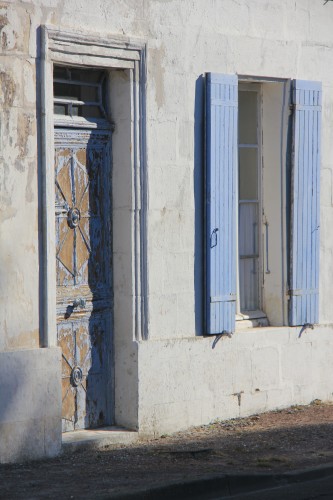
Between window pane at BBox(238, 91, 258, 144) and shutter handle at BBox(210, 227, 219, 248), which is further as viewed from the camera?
window pane at BBox(238, 91, 258, 144)

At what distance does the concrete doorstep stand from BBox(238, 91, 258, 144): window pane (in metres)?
3.42

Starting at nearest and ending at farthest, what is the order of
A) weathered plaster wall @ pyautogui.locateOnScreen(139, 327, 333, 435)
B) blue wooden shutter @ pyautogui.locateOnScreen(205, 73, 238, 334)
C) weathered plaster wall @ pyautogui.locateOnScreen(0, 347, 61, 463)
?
weathered plaster wall @ pyautogui.locateOnScreen(0, 347, 61, 463), weathered plaster wall @ pyautogui.locateOnScreen(139, 327, 333, 435), blue wooden shutter @ pyautogui.locateOnScreen(205, 73, 238, 334)

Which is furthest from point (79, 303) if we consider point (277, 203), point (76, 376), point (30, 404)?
point (277, 203)

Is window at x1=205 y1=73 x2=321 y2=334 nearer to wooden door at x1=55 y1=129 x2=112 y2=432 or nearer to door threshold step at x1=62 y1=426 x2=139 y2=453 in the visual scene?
wooden door at x1=55 y1=129 x2=112 y2=432

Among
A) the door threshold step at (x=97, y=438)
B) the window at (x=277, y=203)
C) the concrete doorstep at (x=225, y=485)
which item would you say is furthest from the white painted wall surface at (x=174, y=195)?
the concrete doorstep at (x=225, y=485)

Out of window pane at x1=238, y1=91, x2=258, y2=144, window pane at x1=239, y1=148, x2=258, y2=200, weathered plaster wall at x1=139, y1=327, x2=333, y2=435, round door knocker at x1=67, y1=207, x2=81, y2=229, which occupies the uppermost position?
window pane at x1=238, y1=91, x2=258, y2=144

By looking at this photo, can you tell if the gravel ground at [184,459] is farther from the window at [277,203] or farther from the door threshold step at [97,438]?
the window at [277,203]

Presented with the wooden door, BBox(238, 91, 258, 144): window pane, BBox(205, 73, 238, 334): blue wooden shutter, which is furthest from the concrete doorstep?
BBox(238, 91, 258, 144): window pane

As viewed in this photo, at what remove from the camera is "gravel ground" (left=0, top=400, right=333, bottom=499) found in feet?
23.7

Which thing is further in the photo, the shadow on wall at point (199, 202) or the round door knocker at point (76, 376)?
the shadow on wall at point (199, 202)

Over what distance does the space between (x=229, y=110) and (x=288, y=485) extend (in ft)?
10.8

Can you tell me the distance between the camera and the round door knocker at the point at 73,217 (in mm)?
8680

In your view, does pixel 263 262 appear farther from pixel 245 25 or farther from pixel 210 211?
pixel 245 25

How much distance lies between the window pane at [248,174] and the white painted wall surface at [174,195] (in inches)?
29.2
